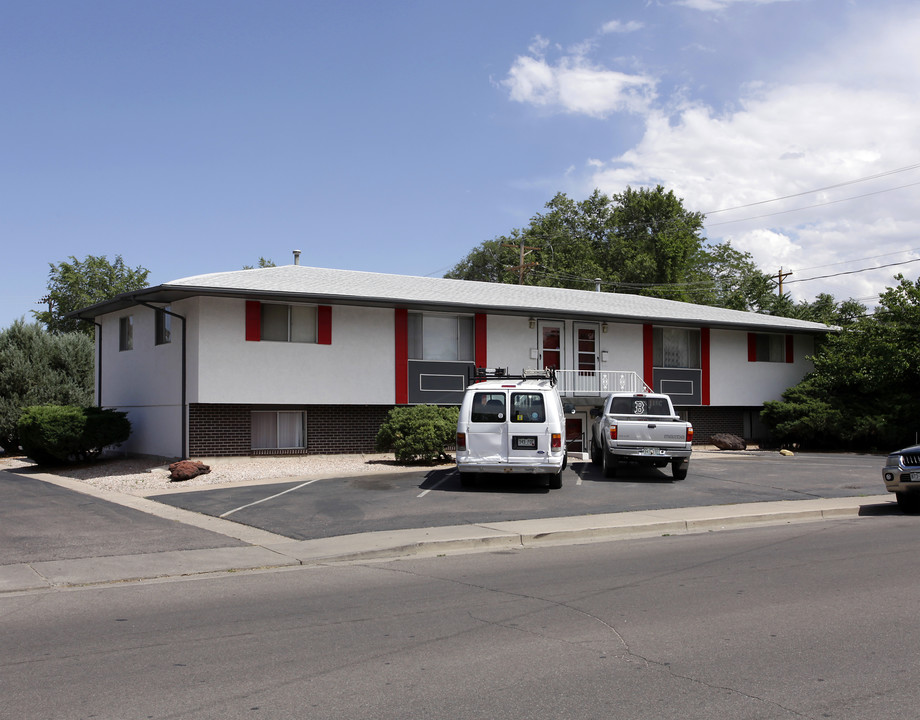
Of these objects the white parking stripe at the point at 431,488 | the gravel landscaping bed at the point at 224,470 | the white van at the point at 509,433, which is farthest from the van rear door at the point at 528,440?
the gravel landscaping bed at the point at 224,470

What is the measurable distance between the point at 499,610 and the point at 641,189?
60.1 m

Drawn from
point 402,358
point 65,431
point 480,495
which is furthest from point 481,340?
point 65,431

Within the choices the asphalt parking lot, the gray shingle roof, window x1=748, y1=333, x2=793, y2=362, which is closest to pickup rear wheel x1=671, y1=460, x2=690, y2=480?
the asphalt parking lot

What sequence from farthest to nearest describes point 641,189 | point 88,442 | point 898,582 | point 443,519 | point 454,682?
point 641,189 → point 88,442 → point 443,519 → point 898,582 → point 454,682

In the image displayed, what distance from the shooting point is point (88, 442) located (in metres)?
22.0

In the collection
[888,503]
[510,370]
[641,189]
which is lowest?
[888,503]

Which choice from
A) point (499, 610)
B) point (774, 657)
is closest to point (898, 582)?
point (774, 657)

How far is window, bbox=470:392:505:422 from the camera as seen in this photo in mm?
16492

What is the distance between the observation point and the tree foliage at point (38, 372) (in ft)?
94.1

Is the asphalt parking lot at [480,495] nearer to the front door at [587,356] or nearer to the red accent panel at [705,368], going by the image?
the front door at [587,356]

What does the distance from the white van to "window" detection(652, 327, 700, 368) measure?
45.1 ft

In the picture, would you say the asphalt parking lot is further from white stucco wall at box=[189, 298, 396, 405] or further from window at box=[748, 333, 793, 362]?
window at box=[748, 333, 793, 362]

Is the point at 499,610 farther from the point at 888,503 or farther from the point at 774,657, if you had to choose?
the point at 888,503

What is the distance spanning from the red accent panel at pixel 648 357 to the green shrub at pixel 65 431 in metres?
16.9
